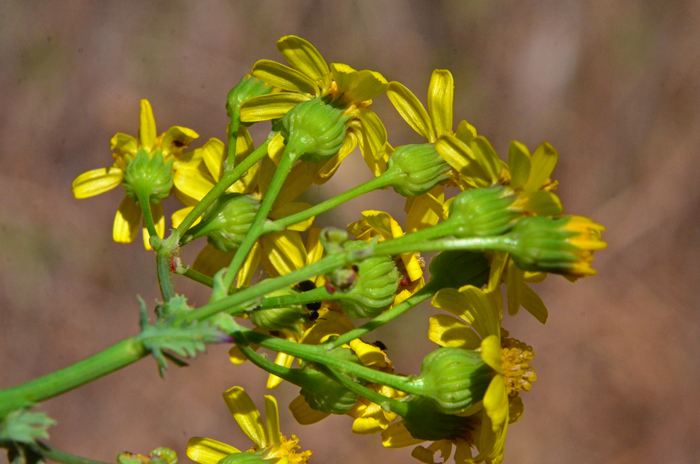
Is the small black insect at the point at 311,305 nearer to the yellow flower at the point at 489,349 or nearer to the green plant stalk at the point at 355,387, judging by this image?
the green plant stalk at the point at 355,387

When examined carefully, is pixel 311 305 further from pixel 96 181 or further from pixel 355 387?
pixel 96 181

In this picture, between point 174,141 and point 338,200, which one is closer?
point 338,200

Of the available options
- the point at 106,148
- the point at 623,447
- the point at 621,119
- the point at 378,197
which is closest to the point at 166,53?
the point at 106,148

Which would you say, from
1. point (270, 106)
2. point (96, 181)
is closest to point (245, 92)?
point (270, 106)

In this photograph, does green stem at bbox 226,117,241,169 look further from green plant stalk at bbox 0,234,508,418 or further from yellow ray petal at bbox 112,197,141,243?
green plant stalk at bbox 0,234,508,418

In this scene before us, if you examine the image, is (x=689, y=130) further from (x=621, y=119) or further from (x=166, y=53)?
(x=166, y=53)

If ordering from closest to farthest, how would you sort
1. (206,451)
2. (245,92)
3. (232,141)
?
(232,141)
(245,92)
(206,451)

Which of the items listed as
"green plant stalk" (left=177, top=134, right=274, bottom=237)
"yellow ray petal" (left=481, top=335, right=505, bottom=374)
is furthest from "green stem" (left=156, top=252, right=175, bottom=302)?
"yellow ray petal" (left=481, top=335, right=505, bottom=374)

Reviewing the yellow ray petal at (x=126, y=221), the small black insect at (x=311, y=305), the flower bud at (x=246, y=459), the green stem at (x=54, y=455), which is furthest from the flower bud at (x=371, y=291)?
the yellow ray petal at (x=126, y=221)
